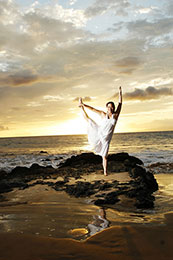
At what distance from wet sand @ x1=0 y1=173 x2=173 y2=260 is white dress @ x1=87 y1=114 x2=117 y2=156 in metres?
3.19

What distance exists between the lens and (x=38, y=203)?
16.3 feet

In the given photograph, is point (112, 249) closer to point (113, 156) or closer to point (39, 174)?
point (39, 174)

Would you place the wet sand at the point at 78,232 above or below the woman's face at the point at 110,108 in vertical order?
below

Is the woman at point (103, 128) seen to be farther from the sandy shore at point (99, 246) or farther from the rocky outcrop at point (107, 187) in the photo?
the sandy shore at point (99, 246)

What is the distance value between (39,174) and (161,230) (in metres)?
6.75

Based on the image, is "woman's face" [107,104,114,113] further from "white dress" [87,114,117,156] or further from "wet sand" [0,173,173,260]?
"wet sand" [0,173,173,260]

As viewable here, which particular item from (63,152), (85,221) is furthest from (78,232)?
(63,152)

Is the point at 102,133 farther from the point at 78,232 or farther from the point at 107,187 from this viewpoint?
the point at 78,232

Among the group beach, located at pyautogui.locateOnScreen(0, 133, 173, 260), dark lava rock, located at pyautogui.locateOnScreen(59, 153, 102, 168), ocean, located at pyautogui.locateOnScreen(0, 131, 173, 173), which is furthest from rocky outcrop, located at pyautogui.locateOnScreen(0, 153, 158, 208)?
ocean, located at pyautogui.locateOnScreen(0, 131, 173, 173)

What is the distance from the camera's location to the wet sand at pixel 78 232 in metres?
2.55

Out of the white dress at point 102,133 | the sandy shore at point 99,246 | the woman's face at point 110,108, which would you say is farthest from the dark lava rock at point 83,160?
the sandy shore at point 99,246

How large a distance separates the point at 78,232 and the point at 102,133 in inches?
198

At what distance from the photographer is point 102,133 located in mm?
7938

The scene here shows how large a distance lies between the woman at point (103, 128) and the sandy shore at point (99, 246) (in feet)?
15.8
